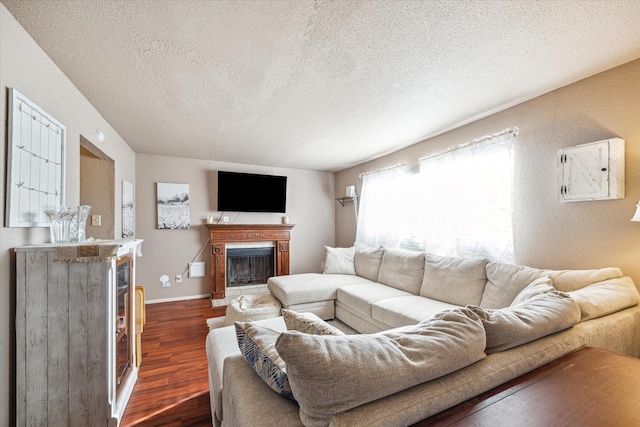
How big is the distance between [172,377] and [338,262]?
236 cm

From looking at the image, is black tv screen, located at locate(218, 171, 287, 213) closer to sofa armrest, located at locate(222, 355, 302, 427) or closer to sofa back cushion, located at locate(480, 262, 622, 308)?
sofa back cushion, located at locate(480, 262, 622, 308)

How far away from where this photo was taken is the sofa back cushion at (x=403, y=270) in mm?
2969

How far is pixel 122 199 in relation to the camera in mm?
3248

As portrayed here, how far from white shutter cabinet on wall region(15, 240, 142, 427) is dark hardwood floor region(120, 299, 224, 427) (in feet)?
0.99

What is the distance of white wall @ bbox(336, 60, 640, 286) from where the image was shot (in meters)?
1.81

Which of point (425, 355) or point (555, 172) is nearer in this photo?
point (425, 355)

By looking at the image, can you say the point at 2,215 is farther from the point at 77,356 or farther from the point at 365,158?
the point at 365,158

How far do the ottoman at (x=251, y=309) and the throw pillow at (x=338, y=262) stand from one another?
959 millimetres

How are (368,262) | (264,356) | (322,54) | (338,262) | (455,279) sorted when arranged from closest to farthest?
(264,356), (322,54), (455,279), (368,262), (338,262)

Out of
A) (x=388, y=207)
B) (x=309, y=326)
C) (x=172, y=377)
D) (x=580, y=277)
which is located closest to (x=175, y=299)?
(x=172, y=377)

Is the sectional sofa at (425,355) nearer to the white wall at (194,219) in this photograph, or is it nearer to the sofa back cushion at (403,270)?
the sofa back cushion at (403,270)

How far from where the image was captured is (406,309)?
2.36 meters

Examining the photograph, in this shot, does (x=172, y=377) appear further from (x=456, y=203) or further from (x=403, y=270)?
(x=456, y=203)

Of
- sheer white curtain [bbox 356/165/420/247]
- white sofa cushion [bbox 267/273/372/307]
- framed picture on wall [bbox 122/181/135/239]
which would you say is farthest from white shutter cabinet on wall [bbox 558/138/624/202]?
framed picture on wall [bbox 122/181/135/239]
